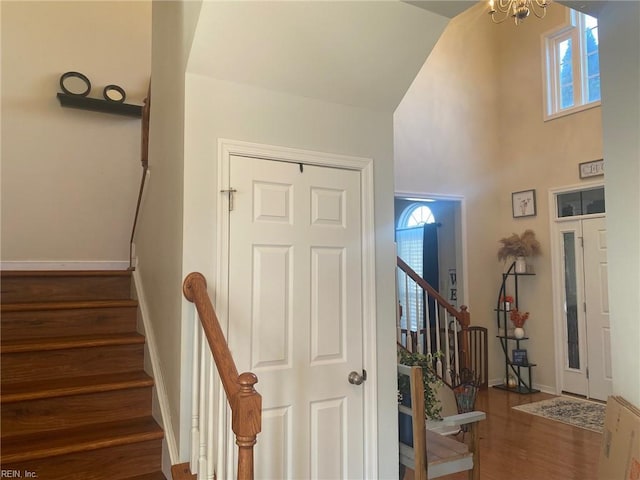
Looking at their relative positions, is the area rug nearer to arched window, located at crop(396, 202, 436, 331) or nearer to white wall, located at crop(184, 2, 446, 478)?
arched window, located at crop(396, 202, 436, 331)

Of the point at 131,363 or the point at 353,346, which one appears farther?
the point at 131,363

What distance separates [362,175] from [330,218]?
306 millimetres

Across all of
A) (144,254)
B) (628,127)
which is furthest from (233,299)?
(628,127)

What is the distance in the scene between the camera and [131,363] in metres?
2.48

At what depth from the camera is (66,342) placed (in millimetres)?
2328

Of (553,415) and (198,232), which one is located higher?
(198,232)

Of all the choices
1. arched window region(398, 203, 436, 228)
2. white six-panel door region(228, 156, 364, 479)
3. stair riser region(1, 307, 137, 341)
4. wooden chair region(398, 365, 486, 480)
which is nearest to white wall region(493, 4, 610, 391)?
arched window region(398, 203, 436, 228)

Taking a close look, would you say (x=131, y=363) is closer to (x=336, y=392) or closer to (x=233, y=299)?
(x=233, y=299)

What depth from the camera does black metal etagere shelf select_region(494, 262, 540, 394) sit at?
5438mm

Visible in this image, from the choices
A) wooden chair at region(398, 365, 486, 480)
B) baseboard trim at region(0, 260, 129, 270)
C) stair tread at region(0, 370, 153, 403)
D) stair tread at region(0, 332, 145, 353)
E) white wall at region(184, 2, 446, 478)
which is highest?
white wall at region(184, 2, 446, 478)

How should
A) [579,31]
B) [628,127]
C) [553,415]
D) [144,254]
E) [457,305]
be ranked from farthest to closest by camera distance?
[457,305]
[579,31]
[553,415]
[144,254]
[628,127]

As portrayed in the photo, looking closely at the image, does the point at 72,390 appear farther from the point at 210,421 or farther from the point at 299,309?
the point at 299,309

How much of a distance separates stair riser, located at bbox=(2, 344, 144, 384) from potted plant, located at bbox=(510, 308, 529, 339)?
4.63 m

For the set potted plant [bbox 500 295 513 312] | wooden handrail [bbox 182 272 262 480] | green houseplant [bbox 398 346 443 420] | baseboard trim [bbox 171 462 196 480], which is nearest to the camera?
wooden handrail [bbox 182 272 262 480]
